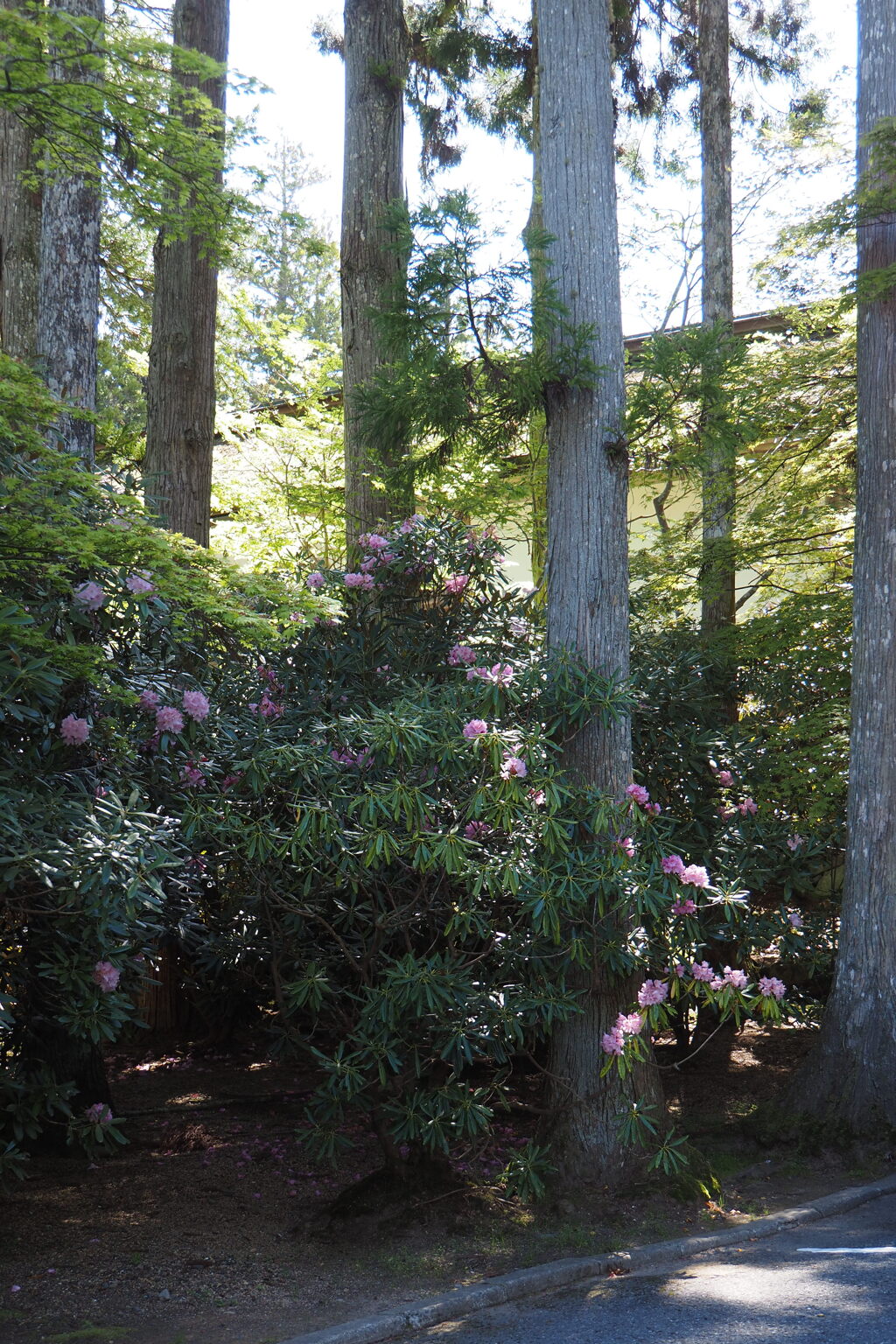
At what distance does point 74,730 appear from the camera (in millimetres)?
4695

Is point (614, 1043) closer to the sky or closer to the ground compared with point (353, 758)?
closer to the ground

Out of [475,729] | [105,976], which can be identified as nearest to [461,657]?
[475,729]

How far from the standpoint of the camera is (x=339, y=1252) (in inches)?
206

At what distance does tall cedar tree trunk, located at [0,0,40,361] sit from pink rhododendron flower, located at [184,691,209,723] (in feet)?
17.1

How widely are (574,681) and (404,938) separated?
1583mm

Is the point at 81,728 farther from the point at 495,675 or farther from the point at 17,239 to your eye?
the point at 17,239

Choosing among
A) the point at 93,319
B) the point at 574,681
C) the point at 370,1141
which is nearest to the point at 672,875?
the point at 574,681

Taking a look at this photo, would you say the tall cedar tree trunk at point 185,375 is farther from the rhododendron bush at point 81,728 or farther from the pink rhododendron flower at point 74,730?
the pink rhododendron flower at point 74,730

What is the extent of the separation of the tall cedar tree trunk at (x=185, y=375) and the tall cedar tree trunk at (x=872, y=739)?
16.4ft

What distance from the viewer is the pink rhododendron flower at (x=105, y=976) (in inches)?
184

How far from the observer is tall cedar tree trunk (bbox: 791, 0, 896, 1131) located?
6.52m

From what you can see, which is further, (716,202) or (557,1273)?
(716,202)

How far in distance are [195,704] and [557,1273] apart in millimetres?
3074

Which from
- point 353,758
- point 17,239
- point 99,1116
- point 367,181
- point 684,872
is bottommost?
point 99,1116
